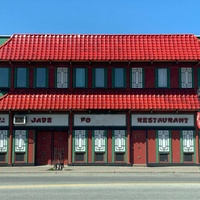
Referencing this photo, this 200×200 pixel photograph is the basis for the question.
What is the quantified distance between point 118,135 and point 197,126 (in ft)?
16.4

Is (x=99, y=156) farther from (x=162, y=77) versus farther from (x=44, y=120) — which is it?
(x=162, y=77)

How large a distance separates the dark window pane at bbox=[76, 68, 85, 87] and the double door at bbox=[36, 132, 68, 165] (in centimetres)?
332

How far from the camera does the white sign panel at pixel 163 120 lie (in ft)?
71.7

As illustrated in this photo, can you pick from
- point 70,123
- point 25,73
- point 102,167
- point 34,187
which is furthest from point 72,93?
point 34,187

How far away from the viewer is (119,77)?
73.6 ft

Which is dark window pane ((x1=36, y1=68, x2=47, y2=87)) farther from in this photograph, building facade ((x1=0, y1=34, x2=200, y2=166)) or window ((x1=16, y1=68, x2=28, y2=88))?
window ((x1=16, y1=68, x2=28, y2=88))

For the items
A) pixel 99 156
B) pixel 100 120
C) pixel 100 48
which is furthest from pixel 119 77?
pixel 99 156

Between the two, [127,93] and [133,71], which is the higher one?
[133,71]

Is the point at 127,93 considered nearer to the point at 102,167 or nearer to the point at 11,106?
the point at 102,167

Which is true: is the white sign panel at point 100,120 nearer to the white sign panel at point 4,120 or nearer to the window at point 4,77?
the white sign panel at point 4,120

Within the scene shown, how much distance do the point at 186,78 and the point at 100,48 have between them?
5.89m

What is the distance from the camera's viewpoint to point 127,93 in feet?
72.4

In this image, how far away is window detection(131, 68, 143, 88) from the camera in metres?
22.4

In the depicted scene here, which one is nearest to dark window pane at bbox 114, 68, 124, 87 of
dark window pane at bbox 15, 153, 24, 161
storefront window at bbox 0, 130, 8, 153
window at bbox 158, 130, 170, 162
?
window at bbox 158, 130, 170, 162
